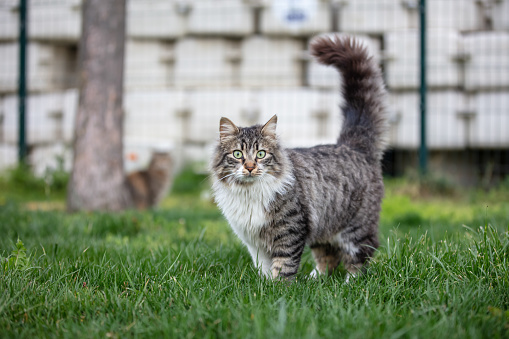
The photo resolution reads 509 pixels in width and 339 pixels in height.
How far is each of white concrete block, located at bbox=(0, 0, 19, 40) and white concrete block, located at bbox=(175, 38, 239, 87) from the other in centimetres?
303

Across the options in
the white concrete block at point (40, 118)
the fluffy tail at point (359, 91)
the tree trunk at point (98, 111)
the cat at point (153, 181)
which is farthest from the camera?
the white concrete block at point (40, 118)

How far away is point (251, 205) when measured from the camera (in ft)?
9.20

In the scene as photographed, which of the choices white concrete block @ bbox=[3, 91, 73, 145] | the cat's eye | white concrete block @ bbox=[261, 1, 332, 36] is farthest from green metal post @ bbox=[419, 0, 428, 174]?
white concrete block @ bbox=[3, 91, 73, 145]

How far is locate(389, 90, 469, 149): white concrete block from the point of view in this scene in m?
7.25

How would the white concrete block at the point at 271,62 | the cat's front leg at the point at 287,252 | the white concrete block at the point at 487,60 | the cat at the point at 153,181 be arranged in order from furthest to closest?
the white concrete block at the point at 271,62 → the white concrete block at the point at 487,60 → the cat at the point at 153,181 → the cat's front leg at the point at 287,252

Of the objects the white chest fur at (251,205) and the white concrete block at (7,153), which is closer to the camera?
the white chest fur at (251,205)

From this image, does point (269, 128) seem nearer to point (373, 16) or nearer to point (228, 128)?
point (228, 128)

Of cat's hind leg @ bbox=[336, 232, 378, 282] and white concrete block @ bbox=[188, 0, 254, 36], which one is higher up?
white concrete block @ bbox=[188, 0, 254, 36]

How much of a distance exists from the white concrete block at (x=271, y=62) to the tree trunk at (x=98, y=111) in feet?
9.35

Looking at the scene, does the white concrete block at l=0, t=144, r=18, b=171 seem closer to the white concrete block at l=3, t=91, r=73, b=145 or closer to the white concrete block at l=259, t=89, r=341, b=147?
the white concrete block at l=3, t=91, r=73, b=145

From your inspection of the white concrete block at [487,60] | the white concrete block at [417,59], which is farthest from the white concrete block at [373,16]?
the white concrete block at [487,60]

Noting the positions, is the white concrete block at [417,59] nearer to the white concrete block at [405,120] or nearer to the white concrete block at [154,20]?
the white concrete block at [405,120]

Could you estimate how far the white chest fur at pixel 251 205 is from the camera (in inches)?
109

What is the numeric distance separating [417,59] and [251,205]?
5497 millimetres
